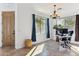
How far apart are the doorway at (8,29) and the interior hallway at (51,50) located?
1.96 ft

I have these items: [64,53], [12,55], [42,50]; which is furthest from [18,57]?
[64,53]

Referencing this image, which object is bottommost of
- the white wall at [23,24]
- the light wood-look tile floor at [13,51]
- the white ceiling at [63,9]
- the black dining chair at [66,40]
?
the light wood-look tile floor at [13,51]

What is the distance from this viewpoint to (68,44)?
8.38ft

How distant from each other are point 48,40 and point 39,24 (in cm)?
42

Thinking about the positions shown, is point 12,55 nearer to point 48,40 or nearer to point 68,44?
point 48,40

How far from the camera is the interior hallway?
2511 mm

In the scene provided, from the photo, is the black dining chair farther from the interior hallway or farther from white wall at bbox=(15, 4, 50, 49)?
white wall at bbox=(15, 4, 50, 49)

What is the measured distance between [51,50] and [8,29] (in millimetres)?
1060

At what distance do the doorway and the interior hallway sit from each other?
597 millimetres

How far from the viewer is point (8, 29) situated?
2582mm

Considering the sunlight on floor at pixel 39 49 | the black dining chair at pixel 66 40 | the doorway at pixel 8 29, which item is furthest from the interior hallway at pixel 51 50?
the doorway at pixel 8 29

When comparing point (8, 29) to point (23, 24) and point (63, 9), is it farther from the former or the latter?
point (63, 9)

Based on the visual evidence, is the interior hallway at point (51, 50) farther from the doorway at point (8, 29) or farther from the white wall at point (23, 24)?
the doorway at point (8, 29)

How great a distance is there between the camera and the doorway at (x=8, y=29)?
2525mm
